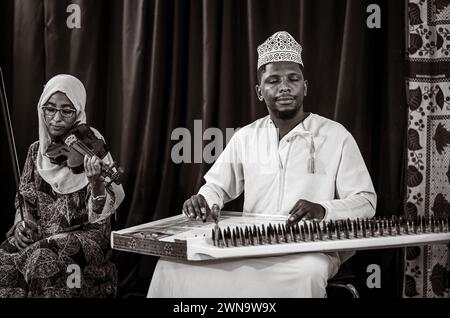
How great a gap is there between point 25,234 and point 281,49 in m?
1.42

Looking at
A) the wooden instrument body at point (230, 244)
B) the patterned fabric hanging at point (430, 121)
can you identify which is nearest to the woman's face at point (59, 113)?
the wooden instrument body at point (230, 244)

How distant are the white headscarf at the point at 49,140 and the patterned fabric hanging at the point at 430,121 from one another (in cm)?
153

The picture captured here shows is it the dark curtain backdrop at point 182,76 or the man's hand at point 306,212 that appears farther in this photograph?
the dark curtain backdrop at point 182,76

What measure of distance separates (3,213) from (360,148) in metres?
1.81

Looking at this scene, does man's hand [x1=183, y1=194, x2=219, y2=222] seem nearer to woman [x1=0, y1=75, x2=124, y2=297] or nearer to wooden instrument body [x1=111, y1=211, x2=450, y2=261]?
wooden instrument body [x1=111, y1=211, x2=450, y2=261]

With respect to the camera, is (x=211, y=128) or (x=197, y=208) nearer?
(x=197, y=208)

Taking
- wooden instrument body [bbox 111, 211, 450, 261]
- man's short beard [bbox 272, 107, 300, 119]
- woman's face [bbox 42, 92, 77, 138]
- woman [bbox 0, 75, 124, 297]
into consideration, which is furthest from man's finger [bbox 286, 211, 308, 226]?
woman's face [bbox 42, 92, 77, 138]

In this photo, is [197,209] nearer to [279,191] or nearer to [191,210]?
[191,210]

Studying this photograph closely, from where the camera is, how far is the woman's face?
7.72ft

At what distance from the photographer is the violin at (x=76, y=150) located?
2.35 meters

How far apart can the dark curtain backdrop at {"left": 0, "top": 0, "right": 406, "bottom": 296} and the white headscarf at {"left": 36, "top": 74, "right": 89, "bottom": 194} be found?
128mm

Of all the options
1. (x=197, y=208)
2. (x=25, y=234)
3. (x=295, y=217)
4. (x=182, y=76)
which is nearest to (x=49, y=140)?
(x=25, y=234)

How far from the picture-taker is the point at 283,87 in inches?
88.4

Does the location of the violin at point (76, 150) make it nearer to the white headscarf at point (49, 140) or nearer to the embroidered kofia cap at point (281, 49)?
the white headscarf at point (49, 140)
